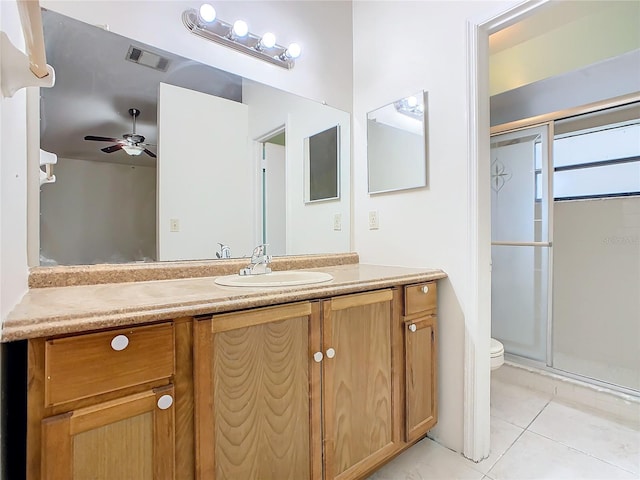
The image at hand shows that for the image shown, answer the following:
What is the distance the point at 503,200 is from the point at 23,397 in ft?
9.50

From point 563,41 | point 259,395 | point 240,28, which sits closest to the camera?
point 259,395

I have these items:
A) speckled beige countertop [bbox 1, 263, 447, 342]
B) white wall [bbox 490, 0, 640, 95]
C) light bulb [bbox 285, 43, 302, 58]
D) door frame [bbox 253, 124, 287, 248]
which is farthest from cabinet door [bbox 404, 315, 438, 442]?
white wall [bbox 490, 0, 640, 95]

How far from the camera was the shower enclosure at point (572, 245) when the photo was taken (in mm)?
2062

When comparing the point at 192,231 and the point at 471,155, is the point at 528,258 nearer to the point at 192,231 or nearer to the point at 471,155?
the point at 471,155

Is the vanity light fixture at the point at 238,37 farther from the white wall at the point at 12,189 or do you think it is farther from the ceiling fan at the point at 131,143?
the white wall at the point at 12,189

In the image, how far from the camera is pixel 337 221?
1976 mm

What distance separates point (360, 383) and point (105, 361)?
0.84 meters

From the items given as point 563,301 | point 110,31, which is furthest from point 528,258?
point 110,31

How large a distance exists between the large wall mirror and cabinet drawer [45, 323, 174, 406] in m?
0.62

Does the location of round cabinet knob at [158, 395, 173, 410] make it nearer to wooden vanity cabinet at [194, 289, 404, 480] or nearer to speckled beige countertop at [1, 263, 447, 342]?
wooden vanity cabinet at [194, 289, 404, 480]

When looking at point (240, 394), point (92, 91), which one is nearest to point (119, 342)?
point (240, 394)

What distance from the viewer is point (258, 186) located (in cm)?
167

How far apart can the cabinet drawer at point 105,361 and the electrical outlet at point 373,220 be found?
1307 millimetres

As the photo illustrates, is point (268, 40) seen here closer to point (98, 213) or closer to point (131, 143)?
point (131, 143)
